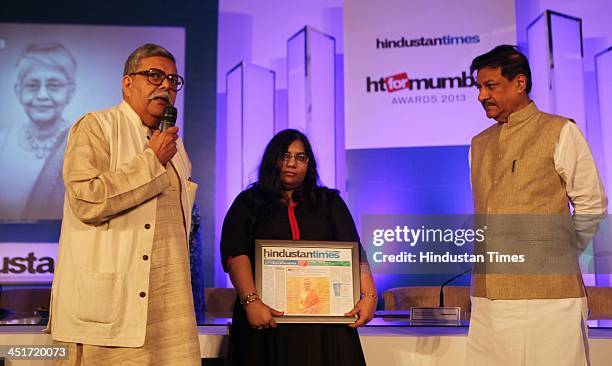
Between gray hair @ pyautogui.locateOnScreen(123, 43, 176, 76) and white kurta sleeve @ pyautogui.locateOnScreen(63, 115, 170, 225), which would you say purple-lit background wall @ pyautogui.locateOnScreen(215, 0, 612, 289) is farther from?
white kurta sleeve @ pyautogui.locateOnScreen(63, 115, 170, 225)

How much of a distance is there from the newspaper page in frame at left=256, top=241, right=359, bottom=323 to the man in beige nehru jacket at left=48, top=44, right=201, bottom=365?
0.52 m

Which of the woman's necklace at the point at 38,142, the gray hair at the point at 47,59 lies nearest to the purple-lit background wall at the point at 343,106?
the gray hair at the point at 47,59

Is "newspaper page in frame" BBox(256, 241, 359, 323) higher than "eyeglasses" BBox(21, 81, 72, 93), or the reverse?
"eyeglasses" BBox(21, 81, 72, 93)

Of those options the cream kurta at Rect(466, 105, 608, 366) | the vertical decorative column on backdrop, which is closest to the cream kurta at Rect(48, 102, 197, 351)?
the cream kurta at Rect(466, 105, 608, 366)

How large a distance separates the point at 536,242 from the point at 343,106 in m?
2.64

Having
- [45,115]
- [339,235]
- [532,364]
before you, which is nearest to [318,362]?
[339,235]

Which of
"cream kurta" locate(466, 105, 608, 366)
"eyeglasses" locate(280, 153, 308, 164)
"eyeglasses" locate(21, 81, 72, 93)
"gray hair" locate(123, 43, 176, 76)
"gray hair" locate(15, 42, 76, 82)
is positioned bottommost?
"cream kurta" locate(466, 105, 608, 366)

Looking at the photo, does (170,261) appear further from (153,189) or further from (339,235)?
(339,235)

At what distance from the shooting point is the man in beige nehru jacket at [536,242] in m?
2.43

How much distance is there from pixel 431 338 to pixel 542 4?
9.67 ft

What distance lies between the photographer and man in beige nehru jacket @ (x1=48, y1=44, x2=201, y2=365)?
6.22 feet

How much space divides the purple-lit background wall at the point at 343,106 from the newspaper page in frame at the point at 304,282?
231 centimetres

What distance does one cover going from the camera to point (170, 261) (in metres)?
2.02

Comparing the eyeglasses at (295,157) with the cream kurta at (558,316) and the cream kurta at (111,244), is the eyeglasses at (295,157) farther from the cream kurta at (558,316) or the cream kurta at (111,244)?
the cream kurta at (558,316)
